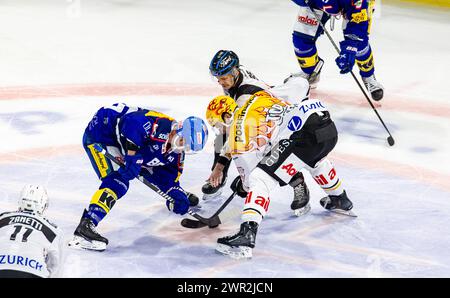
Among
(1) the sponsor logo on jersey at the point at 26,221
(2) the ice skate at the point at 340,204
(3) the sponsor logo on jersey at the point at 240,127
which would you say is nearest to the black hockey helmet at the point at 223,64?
(3) the sponsor logo on jersey at the point at 240,127

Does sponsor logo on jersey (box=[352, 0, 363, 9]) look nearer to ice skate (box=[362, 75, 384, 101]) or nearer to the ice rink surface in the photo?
ice skate (box=[362, 75, 384, 101])

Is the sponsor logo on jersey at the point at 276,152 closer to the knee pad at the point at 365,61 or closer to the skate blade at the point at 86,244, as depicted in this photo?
the skate blade at the point at 86,244

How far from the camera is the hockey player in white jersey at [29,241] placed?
413 cm

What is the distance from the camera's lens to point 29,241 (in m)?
4.21

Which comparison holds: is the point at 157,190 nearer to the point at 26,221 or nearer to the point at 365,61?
the point at 26,221

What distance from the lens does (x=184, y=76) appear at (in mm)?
8414

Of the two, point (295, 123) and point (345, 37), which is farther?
point (345, 37)


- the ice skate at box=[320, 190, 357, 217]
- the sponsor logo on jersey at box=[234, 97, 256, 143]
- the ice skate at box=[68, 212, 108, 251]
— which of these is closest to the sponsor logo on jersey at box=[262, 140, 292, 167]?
the sponsor logo on jersey at box=[234, 97, 256, 143]

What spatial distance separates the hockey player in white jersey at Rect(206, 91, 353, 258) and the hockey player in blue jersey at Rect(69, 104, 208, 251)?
247mm

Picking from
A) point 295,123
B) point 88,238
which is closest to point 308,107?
point 295,123

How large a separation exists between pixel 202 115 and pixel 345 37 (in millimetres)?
1258
